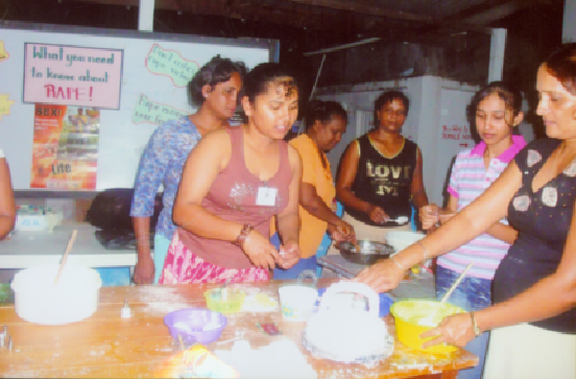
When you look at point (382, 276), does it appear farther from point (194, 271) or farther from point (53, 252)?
point (53, 252)

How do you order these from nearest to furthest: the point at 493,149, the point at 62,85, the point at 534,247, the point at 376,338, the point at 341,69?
the point at 376,338 < the point at 534,247 < the point at 493,149 < the point at 62,85 < the point at 341,69

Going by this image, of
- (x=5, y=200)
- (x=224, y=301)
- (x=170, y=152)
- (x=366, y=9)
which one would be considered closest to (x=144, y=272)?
(x=170, y=152)

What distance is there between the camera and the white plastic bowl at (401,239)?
2906 mm

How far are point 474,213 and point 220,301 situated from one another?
1.07 m

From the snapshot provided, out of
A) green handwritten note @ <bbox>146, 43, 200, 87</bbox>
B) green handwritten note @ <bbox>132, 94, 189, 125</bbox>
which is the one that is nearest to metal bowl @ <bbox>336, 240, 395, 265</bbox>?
green handwritten note @ <bbox>132, 94, 189, 125</bbox>

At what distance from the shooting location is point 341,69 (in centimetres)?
706

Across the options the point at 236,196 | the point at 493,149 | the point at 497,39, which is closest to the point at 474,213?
the point at 493,149

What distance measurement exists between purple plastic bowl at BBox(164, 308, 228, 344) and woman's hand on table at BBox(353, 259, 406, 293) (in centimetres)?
57

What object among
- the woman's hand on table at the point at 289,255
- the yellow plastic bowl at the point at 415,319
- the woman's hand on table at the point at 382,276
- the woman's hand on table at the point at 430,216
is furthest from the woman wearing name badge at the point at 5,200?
the woman's hand on table at the point at 430,216

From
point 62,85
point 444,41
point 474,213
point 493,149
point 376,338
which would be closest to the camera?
point 376,338

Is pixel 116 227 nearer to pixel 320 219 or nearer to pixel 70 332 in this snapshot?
pixel 320 219

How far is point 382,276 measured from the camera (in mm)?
1694

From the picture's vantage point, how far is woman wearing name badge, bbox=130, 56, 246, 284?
→ 7.76 feet

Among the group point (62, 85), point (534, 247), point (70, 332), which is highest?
point (62, 85)
